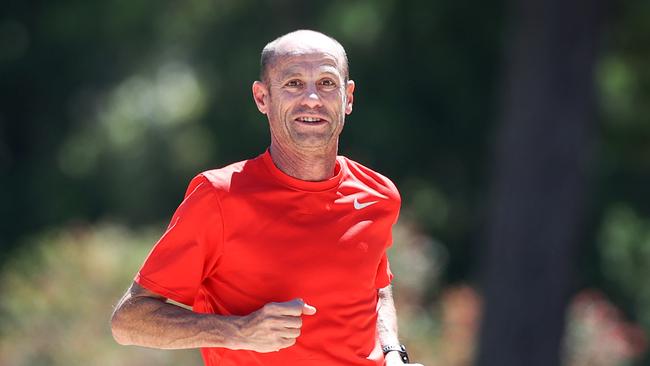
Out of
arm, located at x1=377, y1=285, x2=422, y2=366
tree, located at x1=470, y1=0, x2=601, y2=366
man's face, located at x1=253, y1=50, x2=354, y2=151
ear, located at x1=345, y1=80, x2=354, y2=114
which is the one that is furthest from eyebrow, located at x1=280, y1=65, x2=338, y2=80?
tree, located at x1=470, y1=0, x2=601, y2=366

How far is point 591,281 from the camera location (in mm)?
10719

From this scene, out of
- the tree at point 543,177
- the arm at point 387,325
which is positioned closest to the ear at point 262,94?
the arm at point 387,325

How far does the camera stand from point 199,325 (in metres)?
2.73

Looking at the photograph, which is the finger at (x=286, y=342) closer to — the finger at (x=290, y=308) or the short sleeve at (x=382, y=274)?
the finger at (x=290, y=308)

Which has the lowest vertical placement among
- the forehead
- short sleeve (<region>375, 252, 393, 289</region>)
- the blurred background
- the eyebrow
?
the blurred background

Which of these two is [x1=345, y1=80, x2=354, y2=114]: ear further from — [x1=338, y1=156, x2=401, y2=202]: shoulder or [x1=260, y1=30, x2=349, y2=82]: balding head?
[x1=338, y1=156, x2=401, y2=202]: shoulder

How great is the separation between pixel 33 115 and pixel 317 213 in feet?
39.5

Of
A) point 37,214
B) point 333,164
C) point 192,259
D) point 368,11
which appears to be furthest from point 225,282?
point 37,214

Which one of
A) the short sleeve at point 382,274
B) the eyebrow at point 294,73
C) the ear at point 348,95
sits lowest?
the short sleeve at point 382,274

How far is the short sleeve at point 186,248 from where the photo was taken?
2738 mm

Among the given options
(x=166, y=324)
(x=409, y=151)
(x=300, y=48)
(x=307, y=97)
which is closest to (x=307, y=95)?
(x=307, y=97)

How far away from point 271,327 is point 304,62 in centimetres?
65

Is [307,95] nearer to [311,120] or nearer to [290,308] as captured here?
[311,120]

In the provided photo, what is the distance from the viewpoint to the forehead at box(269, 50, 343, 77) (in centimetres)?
286
